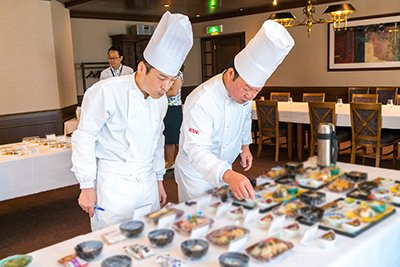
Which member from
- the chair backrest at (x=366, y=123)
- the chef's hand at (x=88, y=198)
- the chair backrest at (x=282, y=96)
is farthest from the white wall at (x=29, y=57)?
the chef's hand at (x=88, y=198)

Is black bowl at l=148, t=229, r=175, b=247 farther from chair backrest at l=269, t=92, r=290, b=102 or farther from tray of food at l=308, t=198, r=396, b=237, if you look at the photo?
chair backrest at l=269, t=92, r=290, b=102

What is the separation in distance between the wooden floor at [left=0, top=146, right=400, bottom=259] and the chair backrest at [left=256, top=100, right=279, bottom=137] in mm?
855

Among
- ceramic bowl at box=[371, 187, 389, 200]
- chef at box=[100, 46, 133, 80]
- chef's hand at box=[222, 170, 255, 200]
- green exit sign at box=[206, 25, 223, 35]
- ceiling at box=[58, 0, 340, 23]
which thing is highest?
ceiling at box=[58, 0, 340, 23]

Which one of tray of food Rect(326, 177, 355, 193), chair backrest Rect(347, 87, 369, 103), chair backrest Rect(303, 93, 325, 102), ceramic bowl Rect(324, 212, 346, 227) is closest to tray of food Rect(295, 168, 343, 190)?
tray of food Rect(326, 177, 355, 193)

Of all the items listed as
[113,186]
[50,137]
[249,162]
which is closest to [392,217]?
[249,162]

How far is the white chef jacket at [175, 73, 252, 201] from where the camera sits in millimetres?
1592

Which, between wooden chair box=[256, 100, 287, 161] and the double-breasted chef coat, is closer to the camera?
the double-breasted chef coat

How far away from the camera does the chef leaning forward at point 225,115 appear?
5.10 ft

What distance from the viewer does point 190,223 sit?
4.32ft

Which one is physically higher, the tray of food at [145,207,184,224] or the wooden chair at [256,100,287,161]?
the tray of food at [145,207,184,224]

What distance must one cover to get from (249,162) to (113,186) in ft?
2.81

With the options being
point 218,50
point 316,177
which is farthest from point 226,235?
point 218,50

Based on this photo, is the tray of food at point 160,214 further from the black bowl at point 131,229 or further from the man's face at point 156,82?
the man's face at point 156,82

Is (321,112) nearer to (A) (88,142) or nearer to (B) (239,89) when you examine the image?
(B) (239,89)
